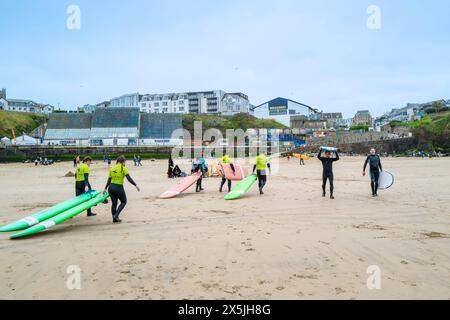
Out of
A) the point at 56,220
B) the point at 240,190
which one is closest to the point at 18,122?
the point at 240,190

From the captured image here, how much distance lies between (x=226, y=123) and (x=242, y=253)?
284 ft

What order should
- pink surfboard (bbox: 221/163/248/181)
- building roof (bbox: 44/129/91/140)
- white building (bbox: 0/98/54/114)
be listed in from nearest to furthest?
pink surfboard (bbox: 221/163/248/181), building roof (bbox: 44/129/91/140), white building (bbox: 0/98/54/114)

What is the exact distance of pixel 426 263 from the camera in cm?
489

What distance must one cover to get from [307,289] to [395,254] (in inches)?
82.0

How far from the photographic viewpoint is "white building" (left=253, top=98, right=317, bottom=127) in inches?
4060

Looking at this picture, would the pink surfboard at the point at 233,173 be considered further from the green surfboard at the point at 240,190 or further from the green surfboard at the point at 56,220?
the green surfboard at the point at 56,220

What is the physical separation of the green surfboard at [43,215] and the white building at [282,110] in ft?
313

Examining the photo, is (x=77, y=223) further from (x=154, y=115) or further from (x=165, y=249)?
(x=154, y=115)

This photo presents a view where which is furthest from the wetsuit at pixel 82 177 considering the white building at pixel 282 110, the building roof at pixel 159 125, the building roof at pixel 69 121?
the white building at pixel 282 110

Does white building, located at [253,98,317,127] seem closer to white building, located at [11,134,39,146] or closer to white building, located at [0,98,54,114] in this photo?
white building, located at [11,134,39,146]

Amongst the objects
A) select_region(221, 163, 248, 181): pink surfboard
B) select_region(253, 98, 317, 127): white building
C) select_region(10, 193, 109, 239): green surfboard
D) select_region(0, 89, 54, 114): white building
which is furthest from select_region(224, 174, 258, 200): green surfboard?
select_region(0, 89, 54, 114): white building

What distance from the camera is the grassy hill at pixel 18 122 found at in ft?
248

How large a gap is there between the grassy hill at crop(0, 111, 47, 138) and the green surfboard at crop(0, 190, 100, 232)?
7696cm
